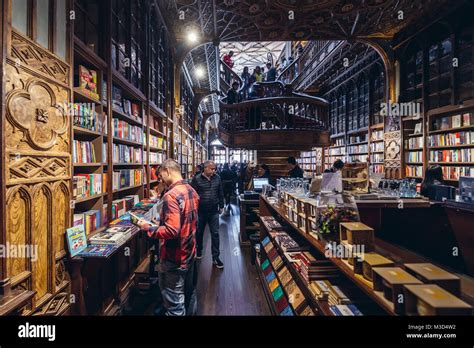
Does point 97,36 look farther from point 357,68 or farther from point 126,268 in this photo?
point 357,68

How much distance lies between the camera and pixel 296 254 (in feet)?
7.43

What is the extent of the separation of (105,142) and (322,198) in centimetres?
247

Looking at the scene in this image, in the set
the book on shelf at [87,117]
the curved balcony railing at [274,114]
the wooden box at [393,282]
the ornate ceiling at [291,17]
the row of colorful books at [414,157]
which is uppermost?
the ornate ceiling at [291,17]

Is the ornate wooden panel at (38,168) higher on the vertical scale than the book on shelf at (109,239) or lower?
higher

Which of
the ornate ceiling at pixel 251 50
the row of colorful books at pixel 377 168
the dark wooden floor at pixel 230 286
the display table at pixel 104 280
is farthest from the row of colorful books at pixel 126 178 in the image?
the ornate ceiling at pixel 251 50

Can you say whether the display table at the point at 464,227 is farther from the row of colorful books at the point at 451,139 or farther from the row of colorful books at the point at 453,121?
the row of colorful books at the point at 453,121

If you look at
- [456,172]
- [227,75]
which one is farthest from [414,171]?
[227,75]

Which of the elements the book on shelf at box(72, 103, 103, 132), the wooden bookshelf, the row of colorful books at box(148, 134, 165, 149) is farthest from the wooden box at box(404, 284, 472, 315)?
the wooden bookshelf

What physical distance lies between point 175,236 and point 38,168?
1088mm

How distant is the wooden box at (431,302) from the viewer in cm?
77

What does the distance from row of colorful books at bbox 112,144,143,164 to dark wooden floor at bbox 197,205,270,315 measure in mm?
1967

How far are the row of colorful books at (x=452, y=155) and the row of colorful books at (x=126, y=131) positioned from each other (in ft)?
19.7

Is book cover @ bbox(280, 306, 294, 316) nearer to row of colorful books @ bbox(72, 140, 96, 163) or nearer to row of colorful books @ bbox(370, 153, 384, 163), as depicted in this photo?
row of colorful books @ bbox(72, 140, 96, 163)

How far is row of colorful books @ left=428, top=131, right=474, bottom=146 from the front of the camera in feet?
15.4
